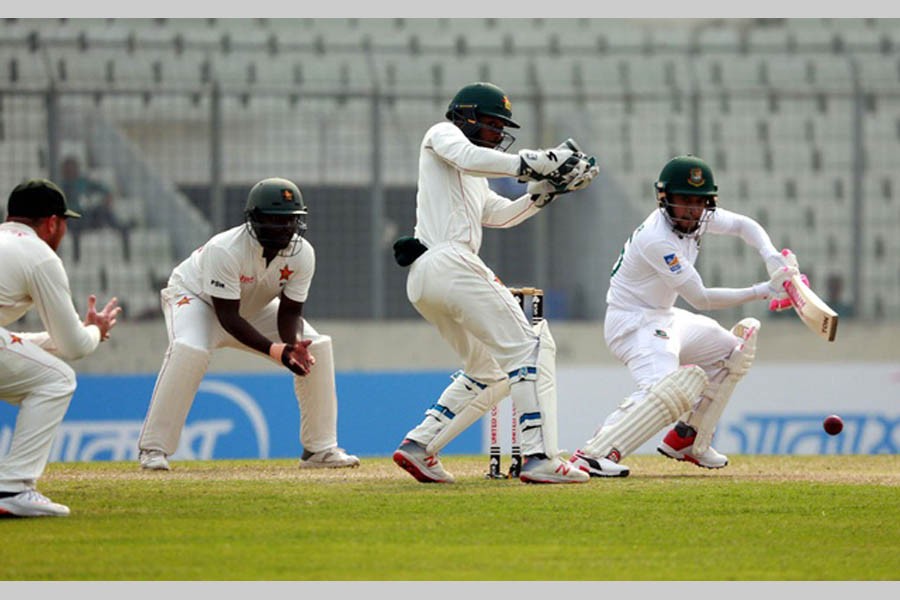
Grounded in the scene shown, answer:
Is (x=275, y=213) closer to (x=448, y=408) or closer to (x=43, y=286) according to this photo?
(x=448, y=408)

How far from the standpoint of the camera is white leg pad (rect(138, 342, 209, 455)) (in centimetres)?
921

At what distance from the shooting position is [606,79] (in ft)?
53.4

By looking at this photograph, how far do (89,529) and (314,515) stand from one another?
1.02 meters

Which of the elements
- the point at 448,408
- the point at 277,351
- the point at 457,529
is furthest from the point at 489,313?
the point at 457,529

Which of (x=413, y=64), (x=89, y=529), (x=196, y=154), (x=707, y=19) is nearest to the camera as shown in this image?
(x=89, y=529)

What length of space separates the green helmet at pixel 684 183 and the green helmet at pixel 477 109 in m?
1.10

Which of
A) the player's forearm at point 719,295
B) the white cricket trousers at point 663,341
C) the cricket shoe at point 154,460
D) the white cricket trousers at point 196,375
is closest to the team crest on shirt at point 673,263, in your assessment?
the player's forearm at point 719,295

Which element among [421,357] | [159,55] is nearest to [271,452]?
[421,357]

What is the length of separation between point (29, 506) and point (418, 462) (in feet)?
6.97

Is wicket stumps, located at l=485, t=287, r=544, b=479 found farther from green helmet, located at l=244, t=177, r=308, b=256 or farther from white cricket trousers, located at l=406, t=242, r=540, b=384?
green helmet, located at l=244, t=177, r=308, b=256

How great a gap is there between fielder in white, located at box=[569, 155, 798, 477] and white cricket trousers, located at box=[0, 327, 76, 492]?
293cm

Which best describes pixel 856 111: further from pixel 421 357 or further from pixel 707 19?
pixel 707 19

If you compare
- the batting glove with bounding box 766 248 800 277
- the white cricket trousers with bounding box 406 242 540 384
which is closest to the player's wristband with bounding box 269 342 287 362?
the white cricket trousers with bounding box 406 242 540 384

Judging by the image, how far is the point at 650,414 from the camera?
8.45 metres
